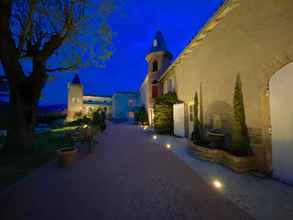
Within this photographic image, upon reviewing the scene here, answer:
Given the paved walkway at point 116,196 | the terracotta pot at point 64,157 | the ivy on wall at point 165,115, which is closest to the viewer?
the paved walkway at point 116,196

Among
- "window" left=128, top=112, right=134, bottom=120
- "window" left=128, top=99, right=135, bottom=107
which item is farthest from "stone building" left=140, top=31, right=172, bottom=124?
"window" left=128, top=99, right=135, bottom=107

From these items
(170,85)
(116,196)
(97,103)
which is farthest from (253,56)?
(97,103)

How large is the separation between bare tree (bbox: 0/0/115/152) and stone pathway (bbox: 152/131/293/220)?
21.6ft

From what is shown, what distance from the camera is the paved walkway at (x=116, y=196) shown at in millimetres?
2334

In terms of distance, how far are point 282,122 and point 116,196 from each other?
418cm

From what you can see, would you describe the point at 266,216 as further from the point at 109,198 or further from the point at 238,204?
the point at 109,198

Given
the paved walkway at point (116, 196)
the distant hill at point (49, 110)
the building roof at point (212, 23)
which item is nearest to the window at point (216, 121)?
the paved walkway at point (116, 196)

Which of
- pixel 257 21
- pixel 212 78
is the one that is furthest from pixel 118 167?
pixel 257 21

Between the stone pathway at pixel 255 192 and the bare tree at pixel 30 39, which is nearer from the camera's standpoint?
the stone pathway at pixel 255 192

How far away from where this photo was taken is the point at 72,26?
5.50 m

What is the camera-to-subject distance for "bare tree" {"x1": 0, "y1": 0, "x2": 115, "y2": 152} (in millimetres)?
5016

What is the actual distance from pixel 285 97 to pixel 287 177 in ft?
6.14

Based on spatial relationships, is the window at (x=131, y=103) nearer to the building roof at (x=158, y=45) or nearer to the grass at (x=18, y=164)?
the building roof at (x=158, y=45)

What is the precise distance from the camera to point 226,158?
452 centimetres
